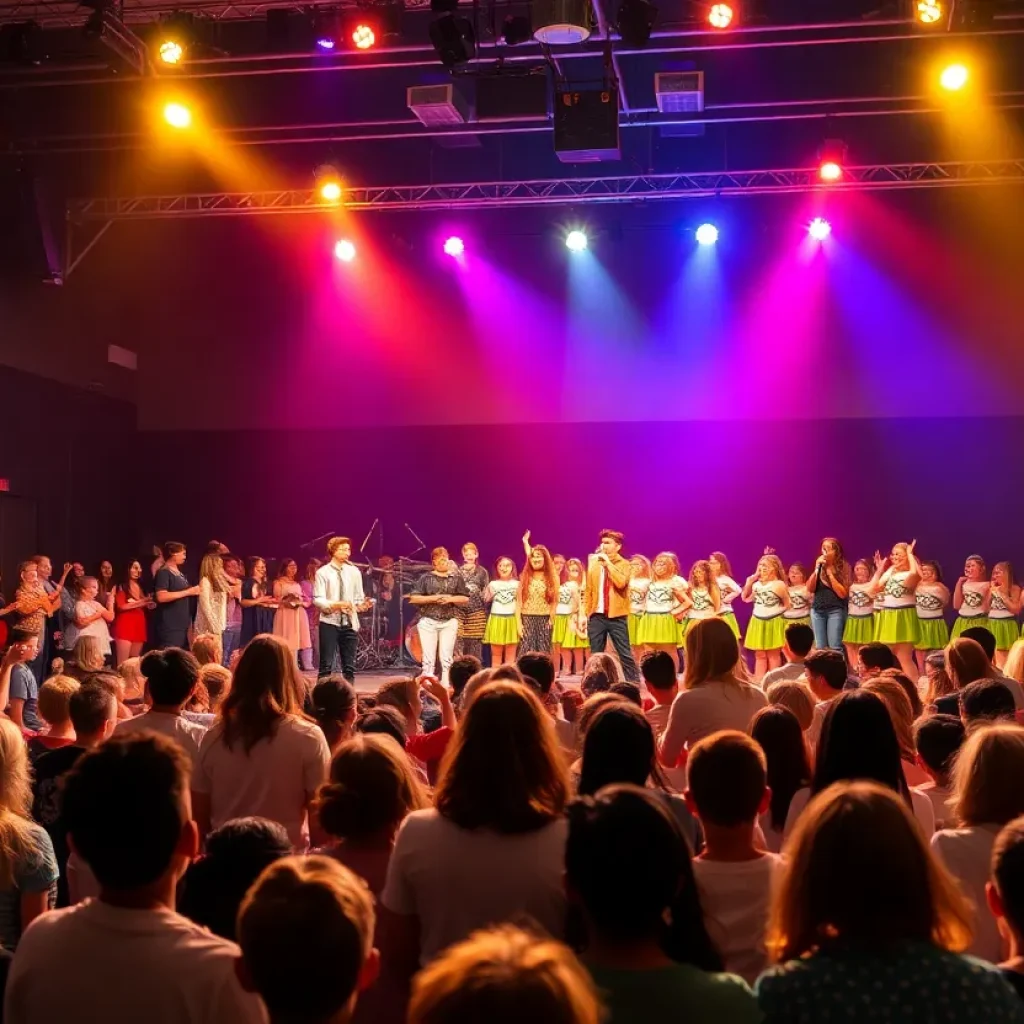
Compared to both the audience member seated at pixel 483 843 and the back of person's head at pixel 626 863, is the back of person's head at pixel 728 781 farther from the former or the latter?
the back of person's head at pixel 626 863

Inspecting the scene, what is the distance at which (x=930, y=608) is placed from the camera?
13.3m

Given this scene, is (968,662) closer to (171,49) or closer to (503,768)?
(503,768)

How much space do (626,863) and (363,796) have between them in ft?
3.99

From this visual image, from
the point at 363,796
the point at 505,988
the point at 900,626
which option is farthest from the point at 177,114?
the point at 505,988

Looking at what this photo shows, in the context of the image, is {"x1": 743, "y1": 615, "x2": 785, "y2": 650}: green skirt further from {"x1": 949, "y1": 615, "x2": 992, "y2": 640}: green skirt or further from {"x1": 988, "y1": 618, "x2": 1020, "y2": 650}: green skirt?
{"x1": 988, "y1": 618, "x2": 1020, "y2": 650}: green skirt

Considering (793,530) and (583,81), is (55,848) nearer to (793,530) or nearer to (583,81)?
(583,81)

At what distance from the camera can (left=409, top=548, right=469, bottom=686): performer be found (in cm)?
1246

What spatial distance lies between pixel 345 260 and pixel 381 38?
7409mm

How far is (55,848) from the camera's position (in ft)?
12.7

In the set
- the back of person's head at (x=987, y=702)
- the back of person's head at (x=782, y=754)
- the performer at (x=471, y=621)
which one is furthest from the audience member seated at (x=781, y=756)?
the performer at (x=471, y=621)

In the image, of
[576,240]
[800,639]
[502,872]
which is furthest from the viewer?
[576,240]

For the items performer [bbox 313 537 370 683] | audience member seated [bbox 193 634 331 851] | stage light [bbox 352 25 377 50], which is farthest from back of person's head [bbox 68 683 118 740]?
stage light [bbox 352 25 377 50]

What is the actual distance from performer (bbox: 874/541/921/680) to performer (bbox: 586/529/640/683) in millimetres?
3019

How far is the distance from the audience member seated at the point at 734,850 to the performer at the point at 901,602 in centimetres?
1088
